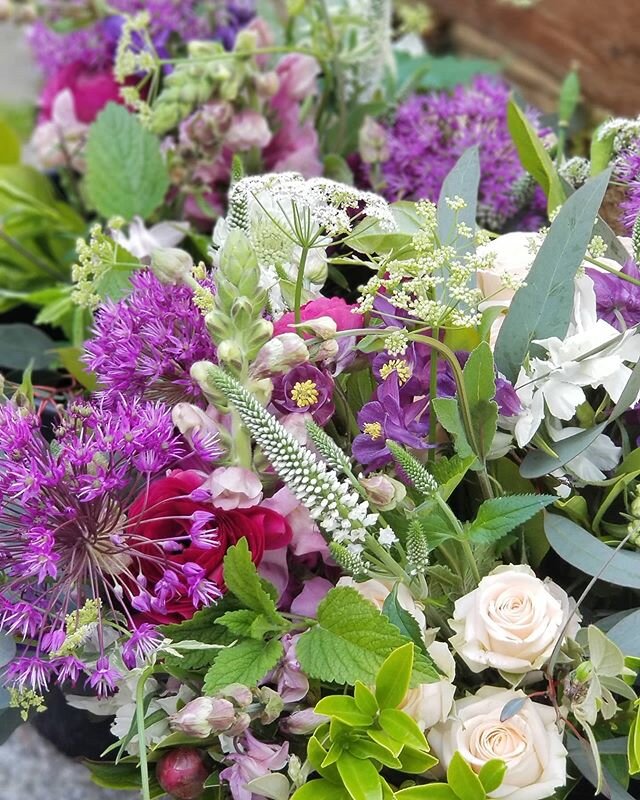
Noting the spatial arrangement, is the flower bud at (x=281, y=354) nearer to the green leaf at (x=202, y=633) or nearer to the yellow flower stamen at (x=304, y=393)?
the yellow flower stamen at (x=304, y=393)

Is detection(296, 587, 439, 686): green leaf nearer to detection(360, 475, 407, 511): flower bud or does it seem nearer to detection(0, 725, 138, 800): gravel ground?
detection(360, 475, 407, 511): flower bud

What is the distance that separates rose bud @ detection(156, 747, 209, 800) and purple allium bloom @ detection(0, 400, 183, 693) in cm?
5

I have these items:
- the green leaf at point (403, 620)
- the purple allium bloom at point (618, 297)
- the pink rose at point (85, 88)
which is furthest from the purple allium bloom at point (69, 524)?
the pink rose at point (85, 88)

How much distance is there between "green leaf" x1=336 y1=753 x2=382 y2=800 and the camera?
427mm

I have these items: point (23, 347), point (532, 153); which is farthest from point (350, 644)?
point (23, 347)

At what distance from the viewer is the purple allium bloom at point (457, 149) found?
2.69ft

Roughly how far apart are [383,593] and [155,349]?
0.57 feet

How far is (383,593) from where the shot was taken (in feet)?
1.57

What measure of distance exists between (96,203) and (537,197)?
402mm

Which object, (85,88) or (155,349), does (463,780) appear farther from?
(85,88)

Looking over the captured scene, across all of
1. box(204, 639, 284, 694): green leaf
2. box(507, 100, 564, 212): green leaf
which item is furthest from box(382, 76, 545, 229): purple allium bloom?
box(204, 639, 284, 694): green leaf

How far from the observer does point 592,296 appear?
1.66ft

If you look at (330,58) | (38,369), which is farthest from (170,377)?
(330,58)

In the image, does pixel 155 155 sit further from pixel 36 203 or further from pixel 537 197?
pixel 537 197
